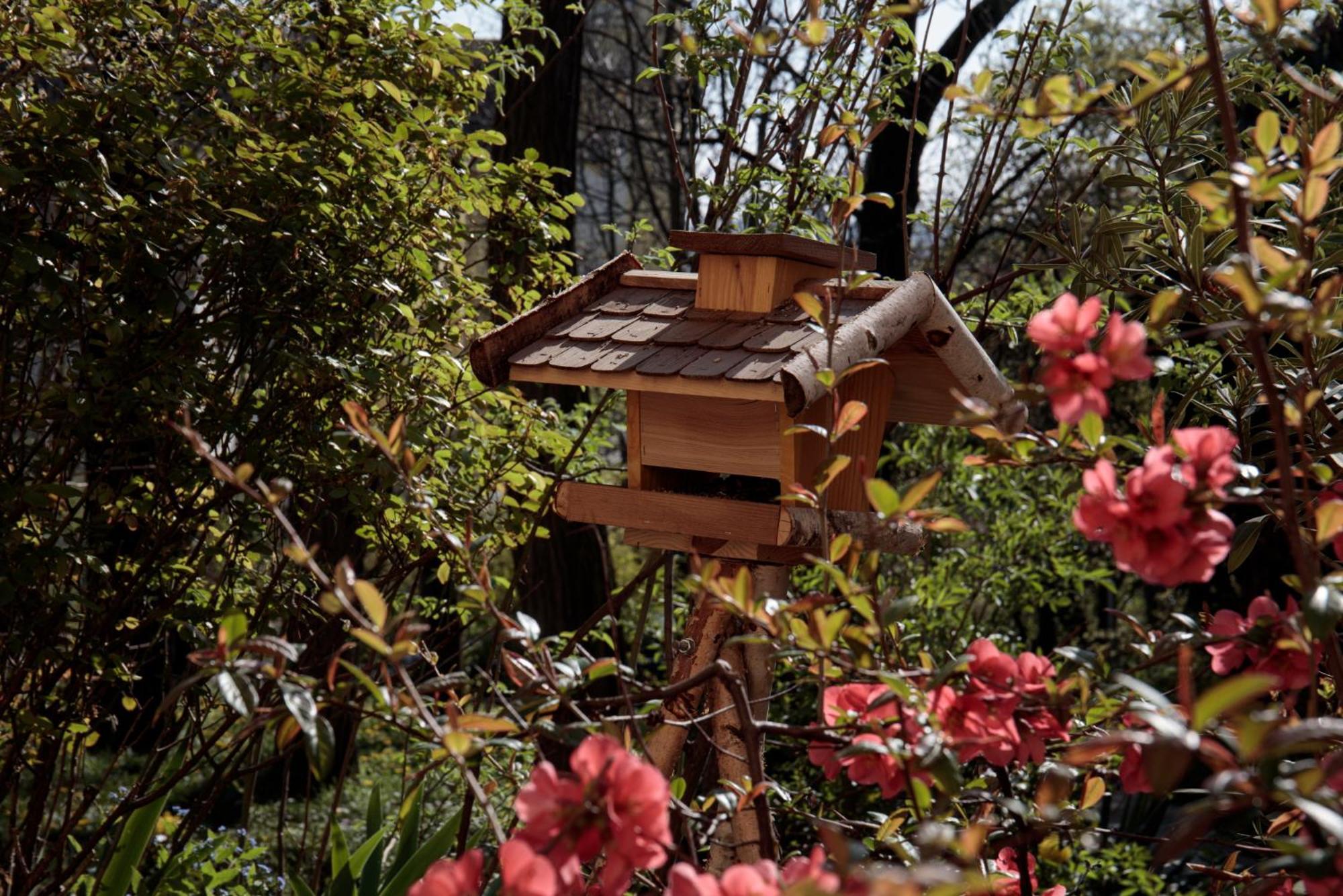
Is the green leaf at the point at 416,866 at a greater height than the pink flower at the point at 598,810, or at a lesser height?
lesser

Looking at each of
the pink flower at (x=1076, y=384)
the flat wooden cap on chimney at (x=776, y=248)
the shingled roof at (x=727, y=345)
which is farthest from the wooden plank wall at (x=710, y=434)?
the pink flower at (x=1076, y=384)

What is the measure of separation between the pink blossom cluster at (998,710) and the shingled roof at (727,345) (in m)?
0.53

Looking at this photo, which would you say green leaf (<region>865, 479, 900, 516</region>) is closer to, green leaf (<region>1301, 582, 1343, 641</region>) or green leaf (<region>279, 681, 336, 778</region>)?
green leaf (<region>1301, 582, 1343, 641</region>)

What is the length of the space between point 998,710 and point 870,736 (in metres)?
0.13

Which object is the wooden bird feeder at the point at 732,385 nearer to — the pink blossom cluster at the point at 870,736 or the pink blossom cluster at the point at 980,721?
the pink blossom cluster at the point at 870,736

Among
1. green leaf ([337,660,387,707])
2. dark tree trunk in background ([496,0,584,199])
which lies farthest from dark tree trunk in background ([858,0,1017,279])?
green leaf ([337,660,387,707])

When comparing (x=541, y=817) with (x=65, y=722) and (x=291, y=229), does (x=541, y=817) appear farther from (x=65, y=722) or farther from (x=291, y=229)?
(x=65, y=722)

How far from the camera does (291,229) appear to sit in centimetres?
244

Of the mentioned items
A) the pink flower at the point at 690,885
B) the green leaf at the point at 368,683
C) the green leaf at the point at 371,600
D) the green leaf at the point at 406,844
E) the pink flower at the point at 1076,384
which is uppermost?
the pink flower at the point at 1076,384

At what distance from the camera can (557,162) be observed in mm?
5047

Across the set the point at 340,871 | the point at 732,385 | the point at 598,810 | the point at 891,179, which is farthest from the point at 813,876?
the point at 891,179

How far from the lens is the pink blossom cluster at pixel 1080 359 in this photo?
44.2 inches

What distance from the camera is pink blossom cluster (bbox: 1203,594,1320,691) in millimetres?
1135

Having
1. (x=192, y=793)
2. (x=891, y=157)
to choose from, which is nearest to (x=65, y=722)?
(x=192, y=793)
